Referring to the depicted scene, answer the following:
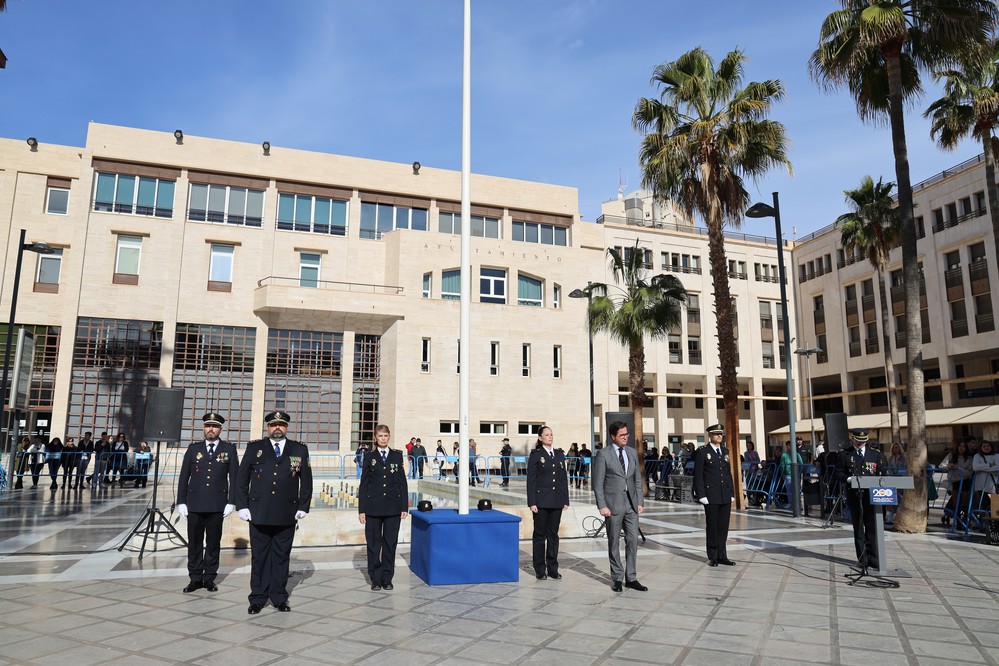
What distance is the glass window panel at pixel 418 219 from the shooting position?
39.1 meters

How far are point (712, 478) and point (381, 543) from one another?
15.4ft

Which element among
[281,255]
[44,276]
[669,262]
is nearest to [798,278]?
[669,262]

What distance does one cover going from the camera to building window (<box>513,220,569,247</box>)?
41188 millimetres

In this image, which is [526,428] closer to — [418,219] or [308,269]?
[418,219]

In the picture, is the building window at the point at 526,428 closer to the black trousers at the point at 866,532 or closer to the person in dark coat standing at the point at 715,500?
the person in dark coat standing at the point at 715,500

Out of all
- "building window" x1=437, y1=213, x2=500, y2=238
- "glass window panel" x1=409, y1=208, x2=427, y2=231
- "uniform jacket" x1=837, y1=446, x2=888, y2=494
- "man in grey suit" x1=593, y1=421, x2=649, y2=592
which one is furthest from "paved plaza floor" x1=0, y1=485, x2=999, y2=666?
"building window" x1=437, y1=213, x2=500, y2=238

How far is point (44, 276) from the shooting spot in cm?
3369

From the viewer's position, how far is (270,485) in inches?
273

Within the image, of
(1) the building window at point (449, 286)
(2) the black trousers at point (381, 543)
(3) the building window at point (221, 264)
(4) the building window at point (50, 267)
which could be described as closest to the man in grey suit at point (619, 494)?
(2) the black trousers at point (381, 543)

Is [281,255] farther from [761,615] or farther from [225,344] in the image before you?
[761,615]

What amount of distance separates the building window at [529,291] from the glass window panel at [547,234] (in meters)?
3.10

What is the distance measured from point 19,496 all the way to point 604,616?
20.1 meters

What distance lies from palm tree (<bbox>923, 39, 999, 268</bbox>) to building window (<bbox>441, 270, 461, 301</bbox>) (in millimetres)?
23297

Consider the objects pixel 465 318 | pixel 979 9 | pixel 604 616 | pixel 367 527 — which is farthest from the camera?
pixel 979 9
